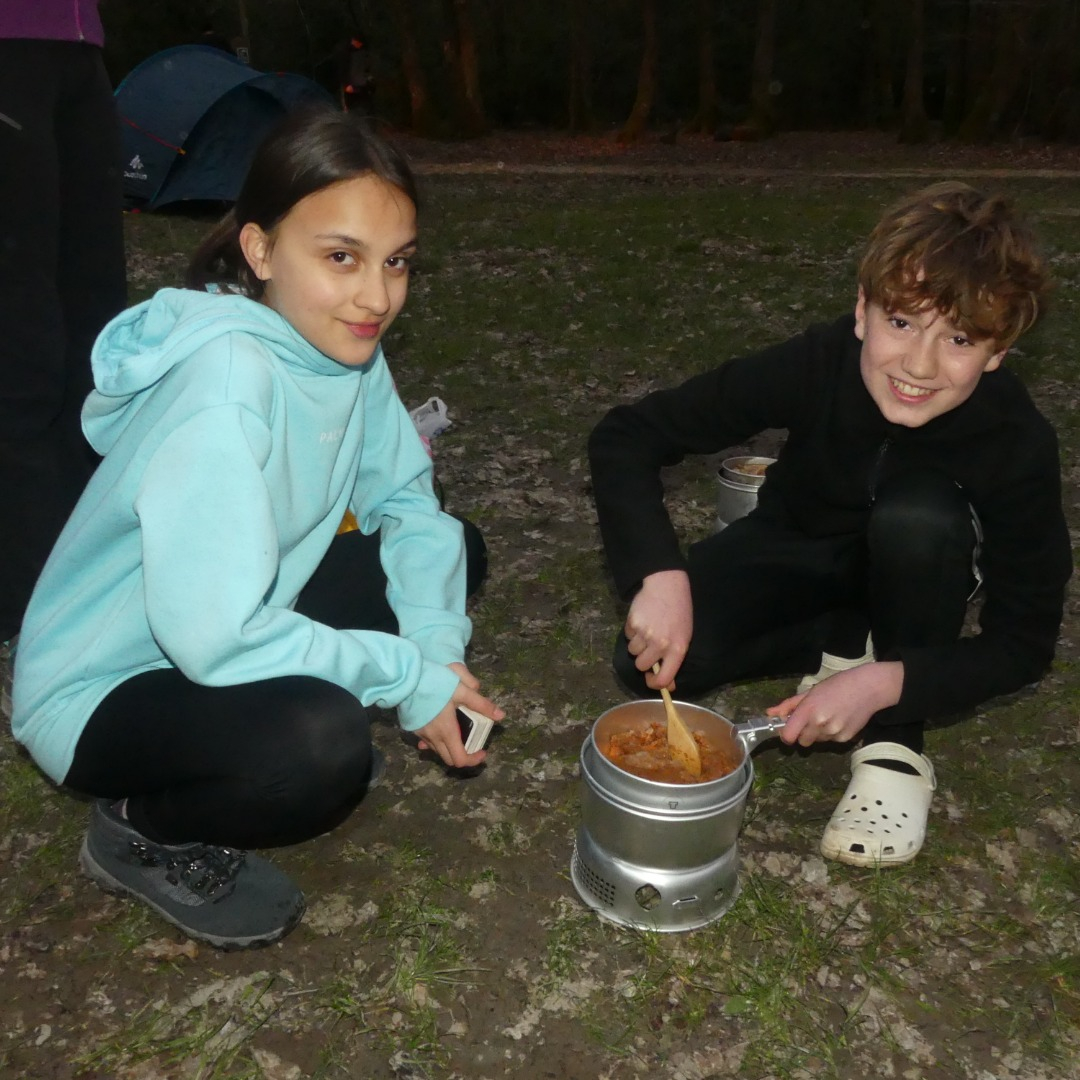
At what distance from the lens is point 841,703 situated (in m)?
2.43

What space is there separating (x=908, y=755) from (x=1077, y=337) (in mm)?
4987

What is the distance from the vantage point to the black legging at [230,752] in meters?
2.18

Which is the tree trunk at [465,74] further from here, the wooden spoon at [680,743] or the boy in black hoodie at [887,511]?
the wooden spoon at [680,743]

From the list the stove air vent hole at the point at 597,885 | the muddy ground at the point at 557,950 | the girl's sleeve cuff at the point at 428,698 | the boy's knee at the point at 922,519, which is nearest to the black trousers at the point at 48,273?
the muddy ground at the point at 557,950

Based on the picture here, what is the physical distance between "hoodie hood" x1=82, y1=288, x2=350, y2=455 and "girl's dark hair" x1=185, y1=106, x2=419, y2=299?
0.56ft

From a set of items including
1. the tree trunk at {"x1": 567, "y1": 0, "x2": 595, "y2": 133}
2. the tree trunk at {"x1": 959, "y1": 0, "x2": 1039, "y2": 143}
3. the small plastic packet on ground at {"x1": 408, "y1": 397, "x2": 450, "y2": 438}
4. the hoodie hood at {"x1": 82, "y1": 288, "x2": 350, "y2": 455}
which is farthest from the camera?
the tree trunk at {"x1": 567, "y1": 0, "x2": 595, "y2": 133}

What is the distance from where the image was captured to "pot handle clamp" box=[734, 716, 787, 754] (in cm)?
238

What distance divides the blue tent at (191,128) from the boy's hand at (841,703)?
10050 millimetres

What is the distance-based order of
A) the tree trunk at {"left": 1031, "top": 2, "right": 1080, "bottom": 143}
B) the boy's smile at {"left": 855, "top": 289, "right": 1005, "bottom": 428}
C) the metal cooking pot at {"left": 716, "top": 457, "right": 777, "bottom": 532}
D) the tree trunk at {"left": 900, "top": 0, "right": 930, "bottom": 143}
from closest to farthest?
the boy's smile at {"left": 855, "top": 289, "right": 1005, "bottom": 428} < the metal cooking pot at {"left": 716, "top": 457, "right": 777, "bottom": 532} < the tree trunk at {"left": 1031, "top": 2, "right": 1080, "bottom": 143} < the tree trunk at {"left": 900, "top": 0, "right": 930, "bottom": 143}

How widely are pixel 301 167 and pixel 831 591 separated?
1.78 m

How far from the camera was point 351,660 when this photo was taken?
2.16m

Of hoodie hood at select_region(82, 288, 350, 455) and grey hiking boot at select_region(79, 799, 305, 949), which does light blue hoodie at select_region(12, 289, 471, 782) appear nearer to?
hoodie hood at select_region(82, 288, 350, 455)

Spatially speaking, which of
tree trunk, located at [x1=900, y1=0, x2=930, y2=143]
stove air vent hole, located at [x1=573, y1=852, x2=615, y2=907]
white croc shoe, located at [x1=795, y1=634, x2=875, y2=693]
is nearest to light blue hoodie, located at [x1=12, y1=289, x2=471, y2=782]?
stove air vent hole, located at [x1=573, y1=852, x2=615, y2=907]

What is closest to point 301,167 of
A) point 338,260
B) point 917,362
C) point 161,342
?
point 338,260
